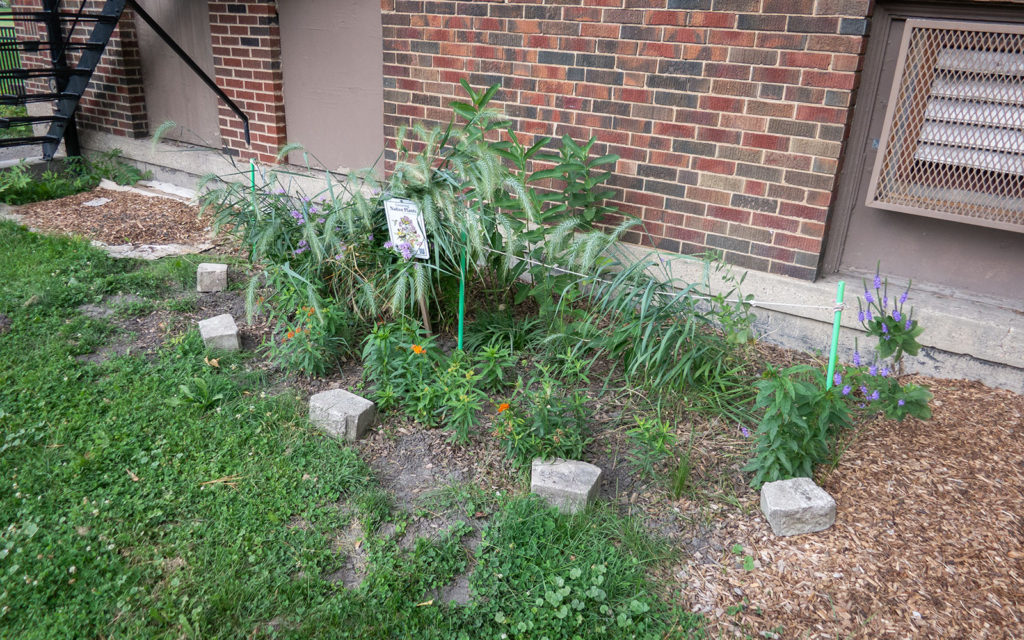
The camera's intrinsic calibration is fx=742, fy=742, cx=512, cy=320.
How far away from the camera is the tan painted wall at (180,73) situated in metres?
7.02

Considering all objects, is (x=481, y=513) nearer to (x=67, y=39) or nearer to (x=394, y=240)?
(x=394, y=240)

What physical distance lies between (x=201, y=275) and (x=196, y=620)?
2.98m

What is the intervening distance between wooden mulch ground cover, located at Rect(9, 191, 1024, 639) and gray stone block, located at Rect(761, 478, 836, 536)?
0.14 feet

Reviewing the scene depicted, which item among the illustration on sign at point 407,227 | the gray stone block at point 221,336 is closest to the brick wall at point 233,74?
the gray stone block at point 221,336

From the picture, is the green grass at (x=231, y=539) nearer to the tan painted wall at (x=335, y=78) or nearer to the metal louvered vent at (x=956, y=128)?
the metal louvered vent at (x=956, y=128)

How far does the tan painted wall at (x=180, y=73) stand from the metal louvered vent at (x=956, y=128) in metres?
5.87

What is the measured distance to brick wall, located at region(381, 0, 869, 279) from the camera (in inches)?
150

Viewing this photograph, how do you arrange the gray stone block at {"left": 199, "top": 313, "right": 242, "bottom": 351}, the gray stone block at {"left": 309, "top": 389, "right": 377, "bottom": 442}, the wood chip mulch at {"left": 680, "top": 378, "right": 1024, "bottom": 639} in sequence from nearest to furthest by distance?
the wood chip mulch at {"left": 680, "top": 378, "right": 1024, "bottom": 639}
the gray stone block at {"left": 309, "top": 389, "right": 377, "bottom": 442}
the gray stone block at {"left": 199, "top": 313, "right": 242, "bottom": 351}

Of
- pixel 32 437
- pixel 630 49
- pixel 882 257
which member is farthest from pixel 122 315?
pixel 882 257

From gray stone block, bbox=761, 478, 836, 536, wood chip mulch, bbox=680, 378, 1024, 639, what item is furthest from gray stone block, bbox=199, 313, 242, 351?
gray stone block, bbox=761, 478, 836, 536

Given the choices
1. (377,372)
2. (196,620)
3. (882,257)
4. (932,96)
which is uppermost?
(932,96)

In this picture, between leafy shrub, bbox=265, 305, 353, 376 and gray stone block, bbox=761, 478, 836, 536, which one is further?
leafy shrub, bbox=265, 305, 353, 376

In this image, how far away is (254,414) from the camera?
11.7 ft

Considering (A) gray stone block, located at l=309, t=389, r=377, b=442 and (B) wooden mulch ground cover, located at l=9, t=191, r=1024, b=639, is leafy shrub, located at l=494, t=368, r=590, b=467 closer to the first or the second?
(B) wooden mulch ground cover, located at l=9, t=191, r=1024, b=639
